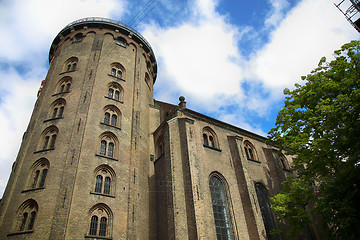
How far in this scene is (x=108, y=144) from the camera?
711 inches

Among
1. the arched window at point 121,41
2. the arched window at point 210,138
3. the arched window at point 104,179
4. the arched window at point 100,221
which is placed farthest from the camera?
the arched window at point 121,41

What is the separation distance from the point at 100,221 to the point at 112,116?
27.6 feet

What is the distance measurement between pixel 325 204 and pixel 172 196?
335 inches

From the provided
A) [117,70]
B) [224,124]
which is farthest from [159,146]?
[117,70]

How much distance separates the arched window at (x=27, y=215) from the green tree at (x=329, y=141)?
14.6 metres

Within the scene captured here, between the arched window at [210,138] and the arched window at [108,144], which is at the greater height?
the arched window at [210,138]

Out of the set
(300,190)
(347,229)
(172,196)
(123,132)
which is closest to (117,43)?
(123,132)

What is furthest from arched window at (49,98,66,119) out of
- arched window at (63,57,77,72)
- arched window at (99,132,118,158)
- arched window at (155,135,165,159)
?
arched window at (155,135,165,159)

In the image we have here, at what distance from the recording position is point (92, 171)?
630 inches

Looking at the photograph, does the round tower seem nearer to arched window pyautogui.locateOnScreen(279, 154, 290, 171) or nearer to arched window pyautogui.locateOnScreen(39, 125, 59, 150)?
arched window pyautogui.locateOnScreen(39, 125, 59, 150)

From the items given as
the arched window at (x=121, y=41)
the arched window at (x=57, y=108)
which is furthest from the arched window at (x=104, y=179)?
the arched window at (x=121, y=41)

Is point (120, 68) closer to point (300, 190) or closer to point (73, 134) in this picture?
point (73, 134)

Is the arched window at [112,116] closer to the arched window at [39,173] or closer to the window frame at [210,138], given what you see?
the arched window at [39,173]

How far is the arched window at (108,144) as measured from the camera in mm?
17688
